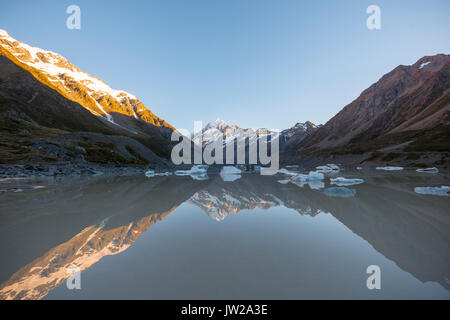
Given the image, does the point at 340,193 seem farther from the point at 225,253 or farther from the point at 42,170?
the point at 42,170

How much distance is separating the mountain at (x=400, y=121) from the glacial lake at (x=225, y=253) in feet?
243

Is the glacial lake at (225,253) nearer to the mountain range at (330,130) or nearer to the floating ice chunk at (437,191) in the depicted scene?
the floating ice chunk at (437,191)

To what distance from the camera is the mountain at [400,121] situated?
81500mm

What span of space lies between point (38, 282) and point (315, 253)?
7.73m

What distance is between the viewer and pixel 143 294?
15.5 ft

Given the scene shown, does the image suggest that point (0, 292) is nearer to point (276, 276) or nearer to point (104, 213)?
point (276, 276)

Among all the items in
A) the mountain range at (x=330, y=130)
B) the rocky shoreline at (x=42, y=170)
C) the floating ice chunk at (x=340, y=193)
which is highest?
the mountain range at (x=330, y=130)

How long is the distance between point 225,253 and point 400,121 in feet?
559

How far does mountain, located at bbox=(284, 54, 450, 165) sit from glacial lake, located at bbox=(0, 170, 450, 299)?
74.0m

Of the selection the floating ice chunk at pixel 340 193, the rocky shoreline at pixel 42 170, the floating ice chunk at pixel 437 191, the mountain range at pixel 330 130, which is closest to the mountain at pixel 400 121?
the mountain range at pixel 330 130

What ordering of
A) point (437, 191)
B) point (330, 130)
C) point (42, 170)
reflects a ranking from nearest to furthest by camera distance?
1. point (437, 191)
2. point (42, 170)
3. point (330, 130)

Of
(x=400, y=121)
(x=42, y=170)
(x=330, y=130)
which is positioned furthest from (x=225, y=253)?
(x=330, y=130)

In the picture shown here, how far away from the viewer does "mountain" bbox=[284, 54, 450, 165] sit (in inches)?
3209

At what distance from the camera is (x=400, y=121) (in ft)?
445
